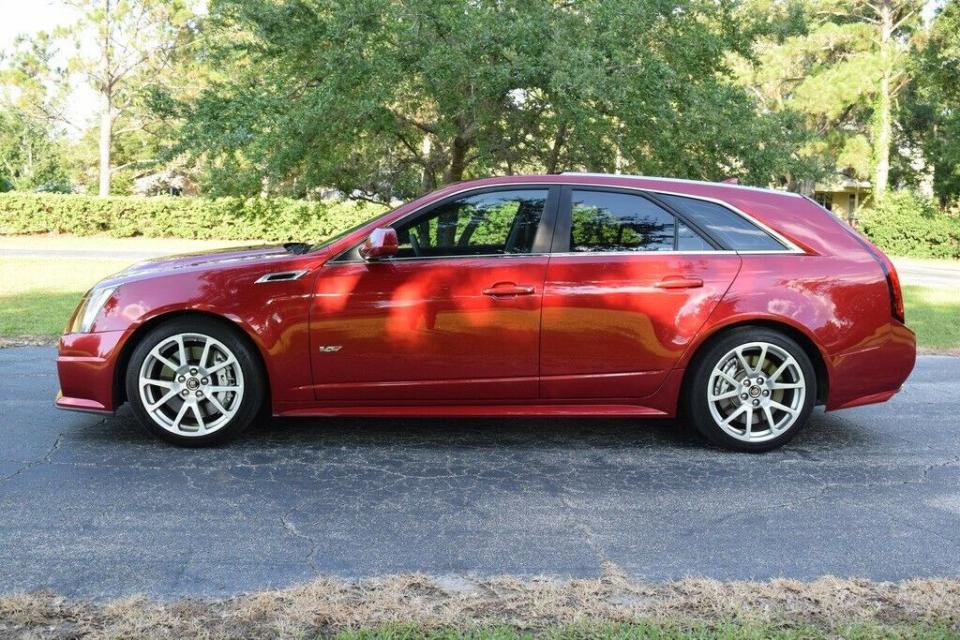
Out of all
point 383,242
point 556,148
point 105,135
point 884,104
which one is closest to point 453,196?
point 383,242

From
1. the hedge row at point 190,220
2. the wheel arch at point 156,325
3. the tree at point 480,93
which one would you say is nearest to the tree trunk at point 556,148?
the tree at point 480,93

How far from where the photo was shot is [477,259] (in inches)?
209

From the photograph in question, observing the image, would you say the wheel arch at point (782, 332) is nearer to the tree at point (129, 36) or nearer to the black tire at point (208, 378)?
the black tire at point (208, 378)

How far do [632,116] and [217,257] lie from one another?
741cm

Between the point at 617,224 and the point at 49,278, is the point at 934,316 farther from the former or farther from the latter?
the point at 49,278

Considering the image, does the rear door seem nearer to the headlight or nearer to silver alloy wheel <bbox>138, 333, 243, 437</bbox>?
silver alloy wheel <bbox>138, 333, 243, 437</bbox>

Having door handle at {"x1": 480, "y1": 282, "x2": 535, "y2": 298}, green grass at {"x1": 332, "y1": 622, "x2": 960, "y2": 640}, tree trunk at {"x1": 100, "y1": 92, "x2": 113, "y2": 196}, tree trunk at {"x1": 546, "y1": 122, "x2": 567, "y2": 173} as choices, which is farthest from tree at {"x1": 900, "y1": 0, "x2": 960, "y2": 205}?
tree trunk at {"x1": 100, "y1": 92, "x2": 113, "y2": 196}

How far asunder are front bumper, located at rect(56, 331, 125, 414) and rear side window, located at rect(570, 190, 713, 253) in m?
2.77

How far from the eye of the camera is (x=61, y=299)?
1330cm

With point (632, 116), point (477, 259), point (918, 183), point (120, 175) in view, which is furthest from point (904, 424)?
point (120, 175)

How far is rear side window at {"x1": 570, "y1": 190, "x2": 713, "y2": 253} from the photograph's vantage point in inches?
211

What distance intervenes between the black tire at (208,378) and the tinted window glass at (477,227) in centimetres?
109

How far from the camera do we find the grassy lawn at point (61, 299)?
10.5m

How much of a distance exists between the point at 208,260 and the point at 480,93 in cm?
683
